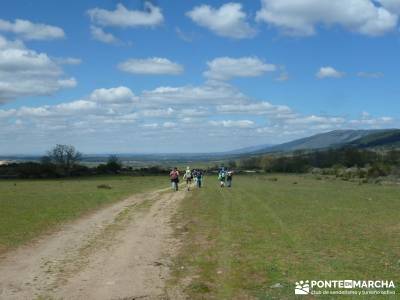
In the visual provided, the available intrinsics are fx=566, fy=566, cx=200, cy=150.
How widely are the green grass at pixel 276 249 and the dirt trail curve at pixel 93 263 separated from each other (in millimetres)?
772

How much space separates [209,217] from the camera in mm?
26844

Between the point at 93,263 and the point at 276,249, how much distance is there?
5.71m

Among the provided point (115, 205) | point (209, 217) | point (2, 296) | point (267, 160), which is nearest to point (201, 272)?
point (2, 296)

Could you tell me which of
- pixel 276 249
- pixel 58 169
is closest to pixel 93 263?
pixel 276 249

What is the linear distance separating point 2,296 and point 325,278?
7.20 m

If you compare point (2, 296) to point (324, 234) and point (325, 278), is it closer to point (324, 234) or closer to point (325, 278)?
point (325, 278)

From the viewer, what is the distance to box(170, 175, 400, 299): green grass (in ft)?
42.4

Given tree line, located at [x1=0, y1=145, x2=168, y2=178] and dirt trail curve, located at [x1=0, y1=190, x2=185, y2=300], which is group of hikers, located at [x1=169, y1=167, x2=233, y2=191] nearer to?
dirt trail curve, located at [x1=0, y1=190, x2=185, y2=300]

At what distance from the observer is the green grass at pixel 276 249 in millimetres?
12930

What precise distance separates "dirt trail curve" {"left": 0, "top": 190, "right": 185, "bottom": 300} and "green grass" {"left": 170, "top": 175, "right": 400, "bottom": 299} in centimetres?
77

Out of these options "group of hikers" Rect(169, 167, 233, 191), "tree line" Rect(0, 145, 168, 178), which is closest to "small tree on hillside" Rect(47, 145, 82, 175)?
"tree line" Rect(0, 145, 168, 178)

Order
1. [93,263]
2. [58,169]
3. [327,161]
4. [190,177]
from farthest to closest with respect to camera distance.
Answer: [327,161] < [58,169] < [190,177] < [93,263]

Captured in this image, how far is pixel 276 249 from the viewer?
17.4 m

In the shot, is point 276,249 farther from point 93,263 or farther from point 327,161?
point 327,161
